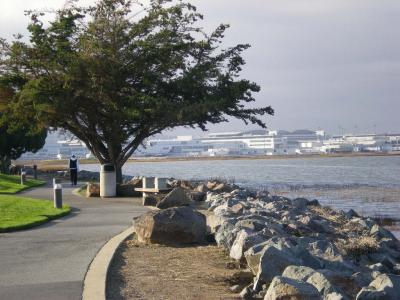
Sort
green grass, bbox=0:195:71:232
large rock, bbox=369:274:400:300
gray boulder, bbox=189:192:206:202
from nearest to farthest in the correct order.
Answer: large rock, bbox=369:274:400:300 → green grass, bbox=0:195:71:232 → gray boulder, bbox=189:192:206:202

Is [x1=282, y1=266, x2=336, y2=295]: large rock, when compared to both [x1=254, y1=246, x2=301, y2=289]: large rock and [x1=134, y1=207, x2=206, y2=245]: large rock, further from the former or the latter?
[x1=134, y1=207, x2=206, y2=245]: large rock

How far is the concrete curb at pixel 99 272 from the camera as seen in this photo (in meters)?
8.77

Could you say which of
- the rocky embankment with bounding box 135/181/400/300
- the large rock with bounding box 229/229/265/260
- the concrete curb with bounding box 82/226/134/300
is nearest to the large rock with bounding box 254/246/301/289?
the rocky embankment with bounding box 135/181/400/300

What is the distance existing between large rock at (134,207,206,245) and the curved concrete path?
2.95 ft

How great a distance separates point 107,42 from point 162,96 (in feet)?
10.3

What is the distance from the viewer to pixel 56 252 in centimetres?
1235

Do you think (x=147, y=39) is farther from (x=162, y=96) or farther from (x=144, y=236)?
(x=144, y=236)

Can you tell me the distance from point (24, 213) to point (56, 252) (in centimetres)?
659

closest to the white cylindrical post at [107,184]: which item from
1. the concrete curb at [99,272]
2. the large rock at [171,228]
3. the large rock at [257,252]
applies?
the concrete curb at [99,272]

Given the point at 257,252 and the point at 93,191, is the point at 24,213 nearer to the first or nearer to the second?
the point at 93,191

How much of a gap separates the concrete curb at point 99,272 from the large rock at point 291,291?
6.82ft

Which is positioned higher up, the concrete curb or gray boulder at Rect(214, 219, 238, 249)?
gray boulder at Rect(214, 219, 238, 249)

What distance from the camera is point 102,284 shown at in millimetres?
9281

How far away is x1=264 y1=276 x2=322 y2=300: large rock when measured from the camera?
7.85 metres
